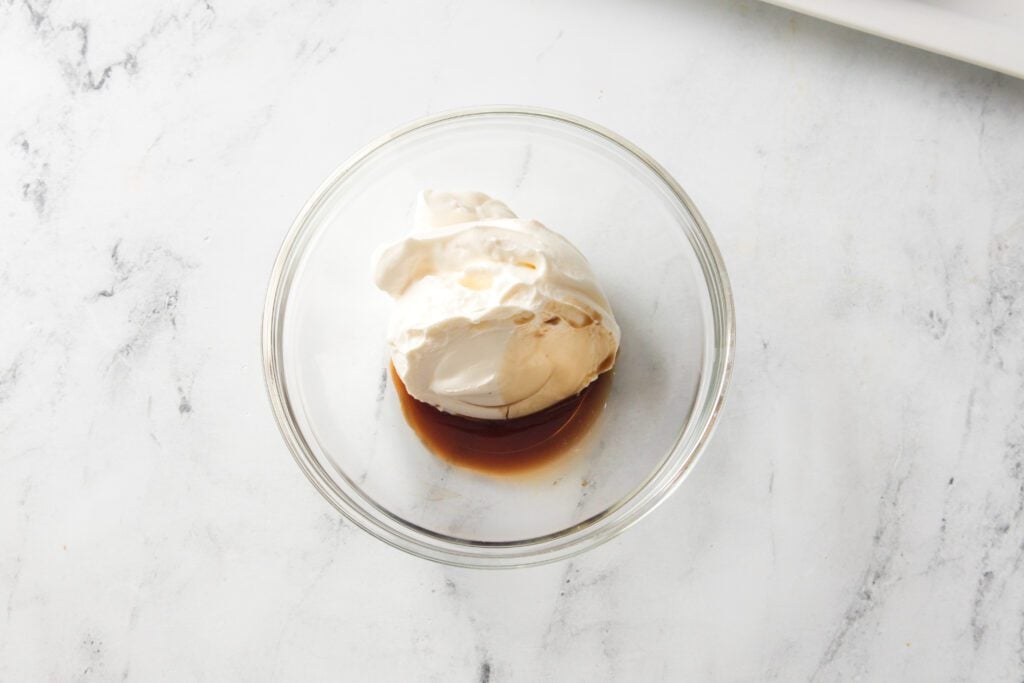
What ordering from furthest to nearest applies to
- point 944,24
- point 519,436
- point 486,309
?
point 944,24 → point 519,436 → point 486,309

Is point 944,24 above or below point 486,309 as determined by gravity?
above

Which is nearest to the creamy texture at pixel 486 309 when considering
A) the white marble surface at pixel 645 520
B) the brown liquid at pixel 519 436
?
the brown liquid at pixel 519 436

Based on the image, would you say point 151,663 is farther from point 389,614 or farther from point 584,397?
point 584,397

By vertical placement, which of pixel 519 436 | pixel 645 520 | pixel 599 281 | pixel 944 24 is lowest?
pixel 645 520

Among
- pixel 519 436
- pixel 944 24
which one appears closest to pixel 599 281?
pixel 519 436

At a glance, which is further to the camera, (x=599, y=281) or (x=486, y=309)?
(x=599, y=281)

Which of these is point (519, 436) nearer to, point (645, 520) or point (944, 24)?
point (645, 520)

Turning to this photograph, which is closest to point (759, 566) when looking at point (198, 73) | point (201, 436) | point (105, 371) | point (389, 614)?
point (389, 614)
